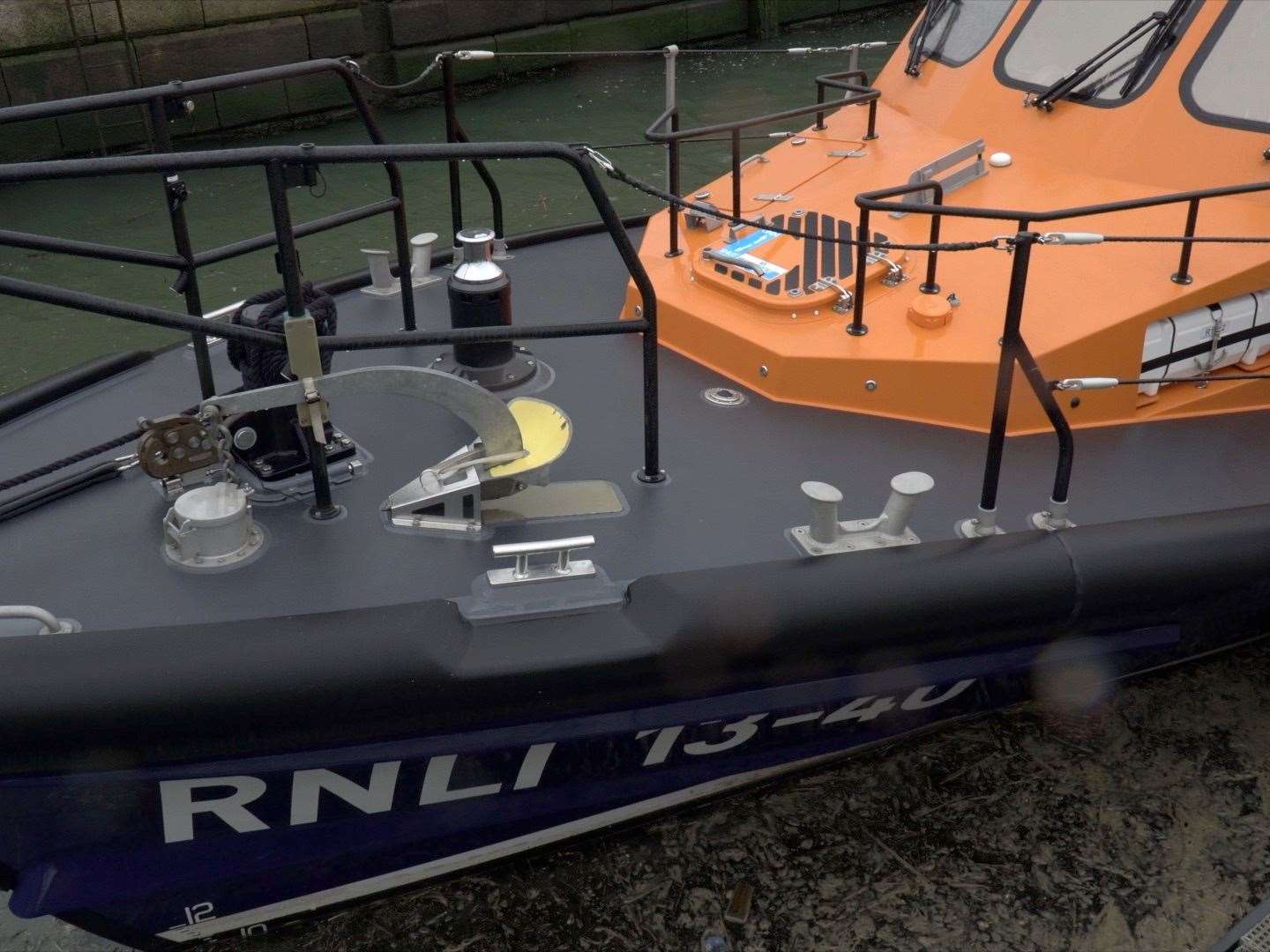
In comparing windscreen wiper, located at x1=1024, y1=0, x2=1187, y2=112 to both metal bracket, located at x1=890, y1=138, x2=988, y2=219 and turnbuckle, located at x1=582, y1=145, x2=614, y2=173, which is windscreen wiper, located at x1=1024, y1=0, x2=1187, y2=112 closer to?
metal bracket, located at x1=890, y1=138, x2=988, y2=219

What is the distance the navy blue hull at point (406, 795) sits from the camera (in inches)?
86.8

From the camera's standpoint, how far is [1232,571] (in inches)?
101

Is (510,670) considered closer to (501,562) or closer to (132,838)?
(501,562)

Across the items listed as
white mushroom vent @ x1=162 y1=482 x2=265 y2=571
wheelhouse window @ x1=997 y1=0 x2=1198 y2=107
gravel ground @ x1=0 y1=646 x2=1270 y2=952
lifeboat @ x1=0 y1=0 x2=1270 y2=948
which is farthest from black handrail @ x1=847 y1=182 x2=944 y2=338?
white mushroom vent @ x1=162 y1=482 x2=265 y2=571

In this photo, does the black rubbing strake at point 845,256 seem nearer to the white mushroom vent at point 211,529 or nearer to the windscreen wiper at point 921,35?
the windscreen wiper at point 921,35

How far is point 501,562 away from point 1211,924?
1913mm

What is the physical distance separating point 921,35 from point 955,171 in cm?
98

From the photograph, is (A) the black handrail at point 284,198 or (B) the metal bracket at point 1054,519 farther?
(B) the metal bracket at point 1054,519

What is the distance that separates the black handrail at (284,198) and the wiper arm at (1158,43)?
6.63 ft

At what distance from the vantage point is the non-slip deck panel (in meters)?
2.05

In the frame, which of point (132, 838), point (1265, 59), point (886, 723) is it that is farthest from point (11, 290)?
point (1265, 59)

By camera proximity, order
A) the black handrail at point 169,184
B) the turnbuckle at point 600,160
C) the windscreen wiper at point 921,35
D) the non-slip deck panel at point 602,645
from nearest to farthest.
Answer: the non-slip deck panel at point 602,645 < the turnbuckle at point 600,160 < the black handrail at point 169,184 < the windscreen wiper at point 921,35

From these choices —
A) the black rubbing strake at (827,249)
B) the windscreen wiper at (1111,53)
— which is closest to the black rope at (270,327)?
the black rubbing strake at (827,249)

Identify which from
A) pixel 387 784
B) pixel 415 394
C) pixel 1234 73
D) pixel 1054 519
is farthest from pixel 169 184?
pixel 1234 73
